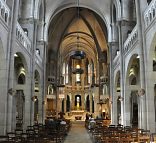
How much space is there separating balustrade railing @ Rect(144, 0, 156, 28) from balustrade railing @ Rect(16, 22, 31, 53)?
30.2 feet

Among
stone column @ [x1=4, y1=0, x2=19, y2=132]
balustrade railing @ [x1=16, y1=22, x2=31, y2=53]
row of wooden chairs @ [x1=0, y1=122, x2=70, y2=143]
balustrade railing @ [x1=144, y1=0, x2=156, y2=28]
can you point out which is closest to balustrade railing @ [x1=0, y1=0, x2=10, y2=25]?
stone column @ [x1=4, y1=0, x2=19, y2=132]

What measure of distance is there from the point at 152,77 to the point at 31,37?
1286cm

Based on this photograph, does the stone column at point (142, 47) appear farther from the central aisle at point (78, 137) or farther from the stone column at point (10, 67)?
the stone column at point (10, 67)

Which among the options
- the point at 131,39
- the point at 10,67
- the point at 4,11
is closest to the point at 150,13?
the point at 131,39

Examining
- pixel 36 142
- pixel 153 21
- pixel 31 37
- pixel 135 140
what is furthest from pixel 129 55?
pixel 36 142

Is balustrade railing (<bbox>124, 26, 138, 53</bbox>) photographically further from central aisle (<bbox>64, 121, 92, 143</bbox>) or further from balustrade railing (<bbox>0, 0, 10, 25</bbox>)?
balustrade railing (<bbox>0, 0, 10, 25</bbox>)

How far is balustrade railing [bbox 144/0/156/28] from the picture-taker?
16320mm

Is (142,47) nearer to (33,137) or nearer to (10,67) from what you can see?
(10,67)

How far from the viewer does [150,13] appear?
17047mm

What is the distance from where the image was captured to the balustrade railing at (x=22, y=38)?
2023 centimetres

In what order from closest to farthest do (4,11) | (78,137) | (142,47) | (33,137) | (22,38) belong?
(33,137)
(4,11)
(142,47)
(78,137)
(22,38)

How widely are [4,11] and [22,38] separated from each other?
5228mm

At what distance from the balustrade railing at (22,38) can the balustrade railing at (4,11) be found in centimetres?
268

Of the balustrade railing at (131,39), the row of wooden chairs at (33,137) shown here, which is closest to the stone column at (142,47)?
the balustrade railing at (131,39)
